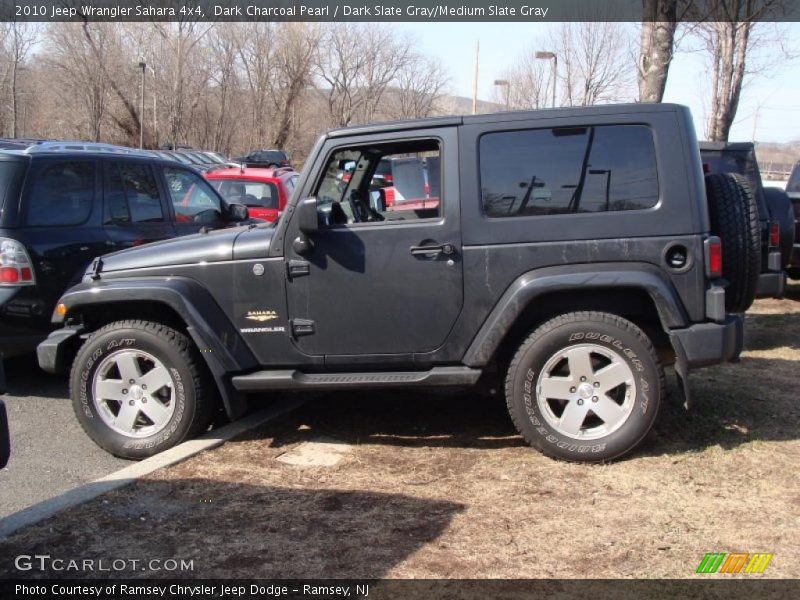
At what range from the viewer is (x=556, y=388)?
15.0 feet

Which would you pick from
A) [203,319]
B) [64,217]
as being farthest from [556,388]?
[64,217]

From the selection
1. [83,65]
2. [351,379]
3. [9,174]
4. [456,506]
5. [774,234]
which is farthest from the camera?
[83,65]

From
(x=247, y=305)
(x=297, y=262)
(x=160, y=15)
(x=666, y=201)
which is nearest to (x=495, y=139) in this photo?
(x=666, y=201)

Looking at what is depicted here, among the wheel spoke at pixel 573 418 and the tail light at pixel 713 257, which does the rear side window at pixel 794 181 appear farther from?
the wheel spoke at pixel 573 418

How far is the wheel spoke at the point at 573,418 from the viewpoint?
178 inches

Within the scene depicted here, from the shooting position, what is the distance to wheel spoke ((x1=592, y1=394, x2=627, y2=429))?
452cm

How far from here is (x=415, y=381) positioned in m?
4.71

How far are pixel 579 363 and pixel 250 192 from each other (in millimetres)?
7332

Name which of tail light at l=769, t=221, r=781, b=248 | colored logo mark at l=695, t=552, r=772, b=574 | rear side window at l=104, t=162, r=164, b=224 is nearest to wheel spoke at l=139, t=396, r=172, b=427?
rear side window at l=104, t=162, r=164, b=224

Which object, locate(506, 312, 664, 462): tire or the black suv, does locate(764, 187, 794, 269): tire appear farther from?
the black suv

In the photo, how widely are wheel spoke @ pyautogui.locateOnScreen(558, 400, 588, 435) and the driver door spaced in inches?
32.4

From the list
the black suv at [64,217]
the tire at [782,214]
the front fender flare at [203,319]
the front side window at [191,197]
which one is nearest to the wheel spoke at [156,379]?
the front fender flare at [203,319]

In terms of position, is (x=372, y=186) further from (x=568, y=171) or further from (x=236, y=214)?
(x=236, y=214)

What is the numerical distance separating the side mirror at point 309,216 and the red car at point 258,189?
606 centimetres
